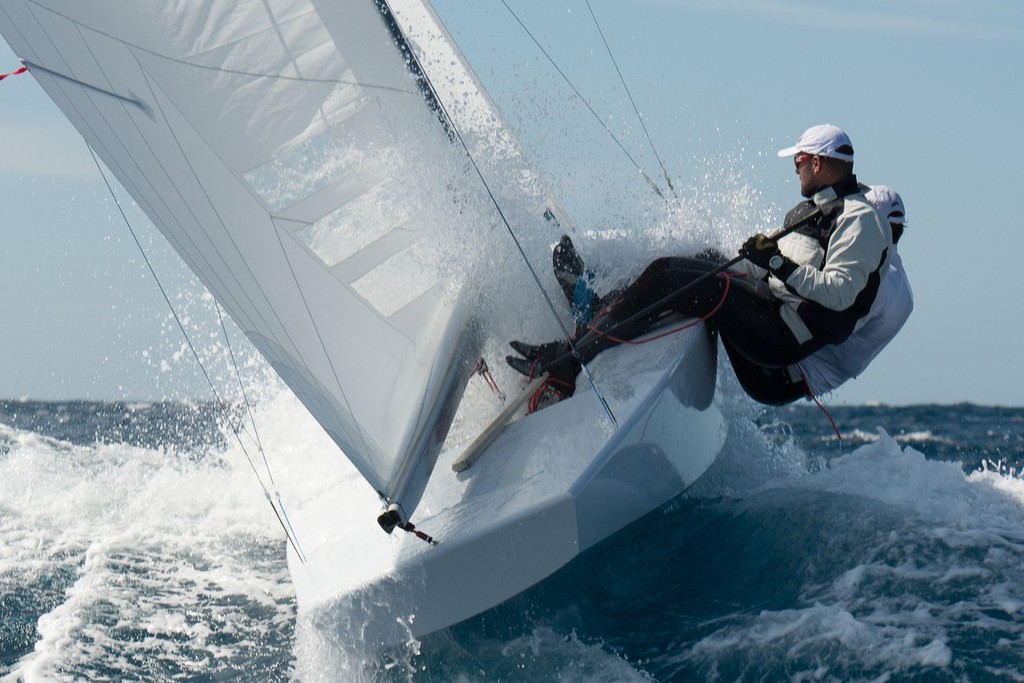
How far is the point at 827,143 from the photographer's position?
3584 mm

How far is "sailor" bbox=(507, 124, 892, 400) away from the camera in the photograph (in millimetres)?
3434

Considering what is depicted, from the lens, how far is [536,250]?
13.4 feet

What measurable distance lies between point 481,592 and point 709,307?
1.34m

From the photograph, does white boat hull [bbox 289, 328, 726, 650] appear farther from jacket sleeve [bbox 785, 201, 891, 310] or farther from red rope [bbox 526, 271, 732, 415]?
jacket sleeve [bbox 785, 201, 891, 310]

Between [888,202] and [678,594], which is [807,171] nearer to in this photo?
[888,202]

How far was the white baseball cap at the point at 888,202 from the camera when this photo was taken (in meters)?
4.01

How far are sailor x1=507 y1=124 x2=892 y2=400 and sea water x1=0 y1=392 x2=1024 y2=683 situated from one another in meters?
0.55

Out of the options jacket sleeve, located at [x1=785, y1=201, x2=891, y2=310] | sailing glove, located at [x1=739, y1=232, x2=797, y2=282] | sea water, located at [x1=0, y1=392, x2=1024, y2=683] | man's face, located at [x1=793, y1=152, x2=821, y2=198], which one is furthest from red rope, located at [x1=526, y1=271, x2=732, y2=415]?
sea water, located at [x1=0, y1=392, x2=1024, y2=683]

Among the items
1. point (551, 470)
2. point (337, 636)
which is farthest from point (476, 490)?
point (337, 636)

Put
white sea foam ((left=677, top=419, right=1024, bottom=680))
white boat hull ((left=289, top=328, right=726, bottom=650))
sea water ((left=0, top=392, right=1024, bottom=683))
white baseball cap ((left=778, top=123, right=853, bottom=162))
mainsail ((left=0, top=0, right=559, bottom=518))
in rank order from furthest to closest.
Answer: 1. white baseball cap ((left=778, top=123, right=853, bottom=162))
2. mainsail ((left=0, top=0, right=559, bottom=518))
3. white boat hull ((left=289, top=328, right=726, bottom=650))
4. sea water ((left=0, top=392, right=1024, bottom=683))
5. white sea foam ((left=677, top=419, right=1024, bottom=680))

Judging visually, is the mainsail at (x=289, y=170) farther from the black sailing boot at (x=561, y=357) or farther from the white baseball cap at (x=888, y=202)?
the white baseball cap at (x=888, y=202)

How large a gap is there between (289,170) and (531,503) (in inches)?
44.2

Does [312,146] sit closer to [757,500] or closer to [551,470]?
[551,470]

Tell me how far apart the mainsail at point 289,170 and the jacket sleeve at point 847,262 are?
118cm
